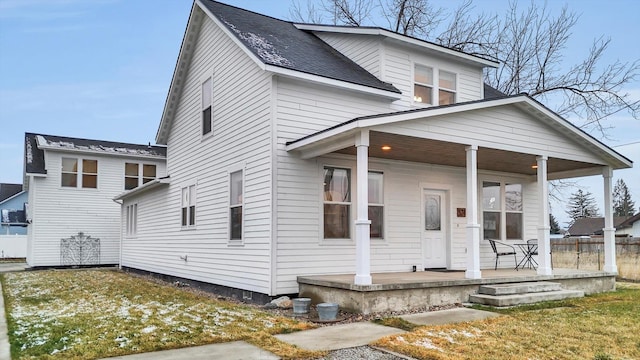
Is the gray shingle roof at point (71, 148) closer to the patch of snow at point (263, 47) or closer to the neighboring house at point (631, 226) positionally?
the patch of snow at point (263, 47)

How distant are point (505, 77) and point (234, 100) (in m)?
15.7

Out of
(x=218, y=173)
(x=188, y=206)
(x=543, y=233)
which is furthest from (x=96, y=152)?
(x=543, y=233)

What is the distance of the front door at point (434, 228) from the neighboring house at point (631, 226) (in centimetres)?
3885

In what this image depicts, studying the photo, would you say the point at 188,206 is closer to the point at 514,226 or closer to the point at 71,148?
the point at 514,226

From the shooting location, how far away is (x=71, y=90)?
38031 mm

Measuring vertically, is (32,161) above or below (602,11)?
below

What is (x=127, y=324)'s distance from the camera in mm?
7398

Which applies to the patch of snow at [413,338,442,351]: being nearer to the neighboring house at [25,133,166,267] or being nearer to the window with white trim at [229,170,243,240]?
the window with white trim at [229,170,243,240]

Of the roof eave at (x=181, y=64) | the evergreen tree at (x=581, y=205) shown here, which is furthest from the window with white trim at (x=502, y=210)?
the evergreen tree at (x=581, y=205)

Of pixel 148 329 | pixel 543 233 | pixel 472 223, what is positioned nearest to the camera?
pixel 148 329

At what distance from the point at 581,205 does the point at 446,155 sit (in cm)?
8059

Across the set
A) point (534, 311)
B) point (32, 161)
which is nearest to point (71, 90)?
point (32, 161)

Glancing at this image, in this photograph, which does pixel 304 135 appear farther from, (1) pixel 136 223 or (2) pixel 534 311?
(1) pixel 136 223

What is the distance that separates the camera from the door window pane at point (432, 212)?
38.3 ft
